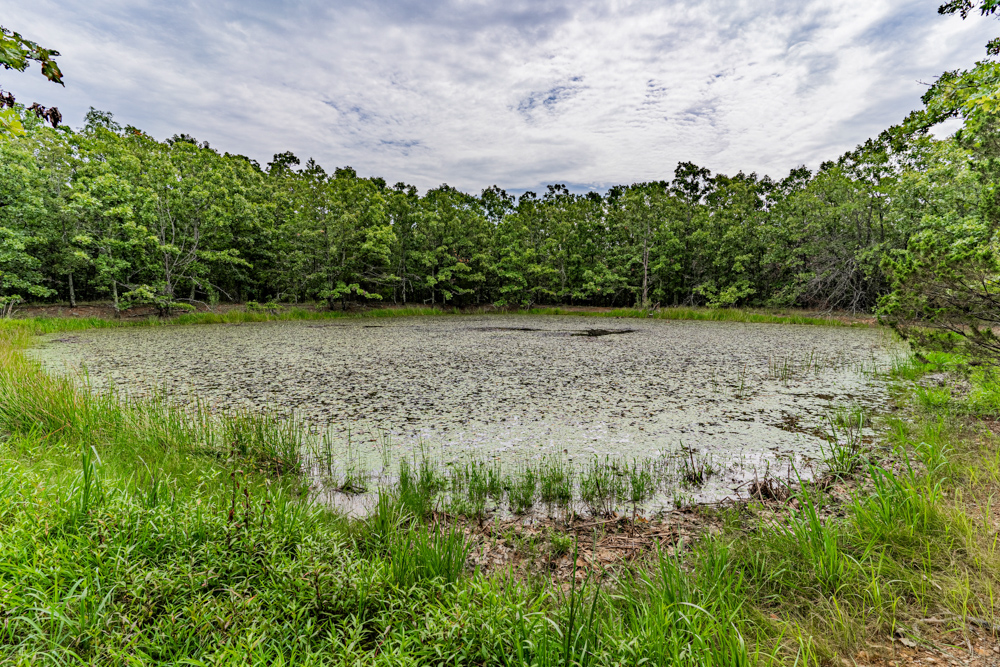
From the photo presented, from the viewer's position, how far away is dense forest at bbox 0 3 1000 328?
436 inches

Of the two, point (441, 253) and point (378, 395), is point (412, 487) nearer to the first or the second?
point (378, 395)

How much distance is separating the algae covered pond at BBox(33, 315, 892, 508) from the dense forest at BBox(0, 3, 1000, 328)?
1691 mm

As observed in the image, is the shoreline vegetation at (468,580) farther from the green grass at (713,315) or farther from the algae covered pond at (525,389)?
the green grass at (713,315)

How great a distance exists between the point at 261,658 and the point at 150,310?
17.1 m

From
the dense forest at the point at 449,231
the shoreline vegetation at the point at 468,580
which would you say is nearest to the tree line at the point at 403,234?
the dense forest at the point at 449,231

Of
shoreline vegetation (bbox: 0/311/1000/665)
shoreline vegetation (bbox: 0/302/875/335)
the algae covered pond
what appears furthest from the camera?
shoreline vegetation (bbox: 0/302/875/335)

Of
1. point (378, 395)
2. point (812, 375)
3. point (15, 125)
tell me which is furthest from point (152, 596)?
point (812, 375)

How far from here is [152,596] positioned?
46.0 inches

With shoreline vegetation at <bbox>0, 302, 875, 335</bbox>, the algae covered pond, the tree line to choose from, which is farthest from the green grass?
the algae covered pond

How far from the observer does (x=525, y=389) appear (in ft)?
16.1

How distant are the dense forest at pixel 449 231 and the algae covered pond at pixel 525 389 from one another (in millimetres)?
1691

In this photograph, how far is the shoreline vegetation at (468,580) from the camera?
108cm

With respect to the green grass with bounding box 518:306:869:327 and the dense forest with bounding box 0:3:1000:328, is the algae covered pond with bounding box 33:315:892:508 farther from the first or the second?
the green grass with bounding box 518:306:869:327

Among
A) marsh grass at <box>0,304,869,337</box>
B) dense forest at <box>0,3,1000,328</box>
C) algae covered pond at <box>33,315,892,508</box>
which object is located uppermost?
dense forest at <box>0,3,1000,328</box>
